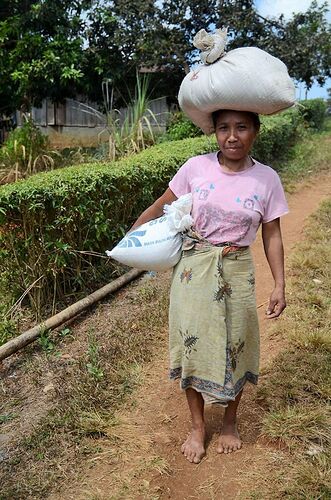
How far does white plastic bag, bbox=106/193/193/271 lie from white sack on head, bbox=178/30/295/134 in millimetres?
434

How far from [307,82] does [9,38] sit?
29.6 feet

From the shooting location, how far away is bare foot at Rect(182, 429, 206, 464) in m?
2.45

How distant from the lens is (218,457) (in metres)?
2.46

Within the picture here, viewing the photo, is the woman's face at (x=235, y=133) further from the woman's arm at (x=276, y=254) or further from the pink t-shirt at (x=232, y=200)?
the woman's arm at (x=276, y=254)

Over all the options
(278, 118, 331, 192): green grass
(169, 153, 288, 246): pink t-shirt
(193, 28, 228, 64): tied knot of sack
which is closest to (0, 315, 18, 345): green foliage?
(169, 153, 288, 246): pink t-shirt

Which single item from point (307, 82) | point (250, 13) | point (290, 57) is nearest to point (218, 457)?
point (250, 13)

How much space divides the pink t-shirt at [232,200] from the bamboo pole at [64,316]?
6.38 feet

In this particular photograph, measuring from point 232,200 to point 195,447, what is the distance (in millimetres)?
1242

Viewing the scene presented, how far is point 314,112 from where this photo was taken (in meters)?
18.0

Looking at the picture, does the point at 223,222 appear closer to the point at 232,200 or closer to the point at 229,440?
the point at 232,200

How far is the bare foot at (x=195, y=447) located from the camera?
2.45m

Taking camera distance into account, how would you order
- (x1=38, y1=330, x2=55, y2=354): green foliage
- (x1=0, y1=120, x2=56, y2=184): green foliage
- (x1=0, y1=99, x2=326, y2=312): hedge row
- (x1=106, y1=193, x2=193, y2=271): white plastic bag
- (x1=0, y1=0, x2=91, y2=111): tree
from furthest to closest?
(x1=0, y1=0, x2=91, y2=111): tree
(x1=0, y1=120, x2=56, y2=184): green foliage
(x1=0, y1=99, x2=326, y2=312): hedge row
(x1=38, y1=330, x2=55, y2=354): green foliage
(x1=106, y1=193, x2=193, y2=271): white plastic bag

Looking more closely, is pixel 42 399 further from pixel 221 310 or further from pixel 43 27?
pixel 43 27

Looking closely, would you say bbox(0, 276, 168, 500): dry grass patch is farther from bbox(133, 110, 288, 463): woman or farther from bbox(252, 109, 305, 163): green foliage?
bbox(252, 109, 305, 163): green foliage
